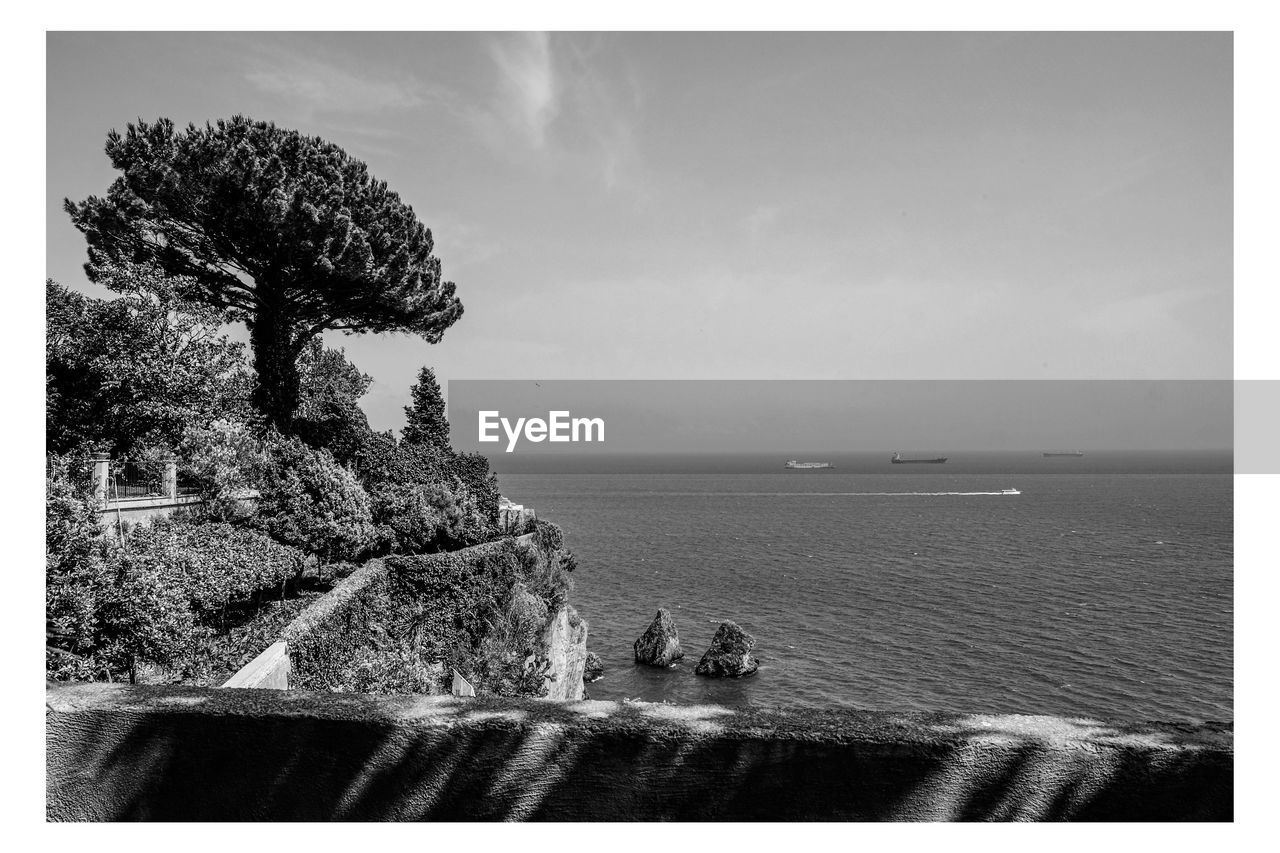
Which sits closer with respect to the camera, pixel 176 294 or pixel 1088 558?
pixel 176 294

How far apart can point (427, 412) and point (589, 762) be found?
2865 centimetres

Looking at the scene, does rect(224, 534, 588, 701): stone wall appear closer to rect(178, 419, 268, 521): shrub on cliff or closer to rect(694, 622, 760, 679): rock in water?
rect(178, 419, 268, 521): shrub on cliff

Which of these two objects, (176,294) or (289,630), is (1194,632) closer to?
(289,630)

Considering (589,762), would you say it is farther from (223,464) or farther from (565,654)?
(565,654)

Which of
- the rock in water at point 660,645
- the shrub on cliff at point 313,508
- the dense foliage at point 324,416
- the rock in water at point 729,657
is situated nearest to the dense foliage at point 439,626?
the shrub on cliff at point 313,508

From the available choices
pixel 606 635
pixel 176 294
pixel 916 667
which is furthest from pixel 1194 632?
pixel 176 294

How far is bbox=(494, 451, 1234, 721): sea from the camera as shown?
30.6 metres

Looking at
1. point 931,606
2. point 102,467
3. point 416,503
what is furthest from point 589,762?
point 931,606

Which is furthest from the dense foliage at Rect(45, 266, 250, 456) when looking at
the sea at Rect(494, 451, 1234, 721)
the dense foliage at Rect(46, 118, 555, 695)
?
the sea at Rect(494, 451, 1234, 721)

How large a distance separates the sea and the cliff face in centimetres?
287

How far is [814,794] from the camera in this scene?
10.2 ft

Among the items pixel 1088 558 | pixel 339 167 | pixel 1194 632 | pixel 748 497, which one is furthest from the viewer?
pixel 748 497

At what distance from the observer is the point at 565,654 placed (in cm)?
2306

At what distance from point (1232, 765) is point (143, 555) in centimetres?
1028
